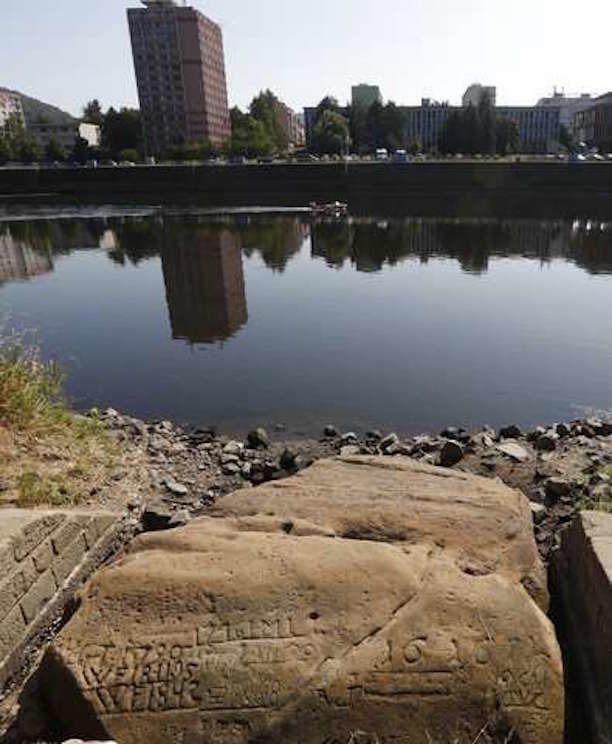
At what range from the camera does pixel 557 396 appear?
39.5ft

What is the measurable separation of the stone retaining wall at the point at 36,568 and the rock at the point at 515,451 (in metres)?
5.65

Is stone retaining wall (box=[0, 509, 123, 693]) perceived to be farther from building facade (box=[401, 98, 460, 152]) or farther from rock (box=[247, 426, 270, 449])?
building facade (box=[401, 98, 460, 152])

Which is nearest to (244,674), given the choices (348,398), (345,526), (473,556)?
(345,526)

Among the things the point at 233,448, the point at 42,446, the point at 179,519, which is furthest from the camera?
the point at 233,448

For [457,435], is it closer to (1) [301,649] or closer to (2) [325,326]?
(1) [301,649]

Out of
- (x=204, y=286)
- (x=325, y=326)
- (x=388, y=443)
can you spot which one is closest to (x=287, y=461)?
(x=388, y=443)

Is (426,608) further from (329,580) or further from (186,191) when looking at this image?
(186,191)

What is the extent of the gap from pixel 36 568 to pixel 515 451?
6.45m

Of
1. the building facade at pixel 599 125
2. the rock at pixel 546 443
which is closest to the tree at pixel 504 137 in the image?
the building facade at pixel 599 125

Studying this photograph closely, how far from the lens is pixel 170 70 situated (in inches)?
4906

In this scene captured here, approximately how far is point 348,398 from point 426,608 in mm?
8561

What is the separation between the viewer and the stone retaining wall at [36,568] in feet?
14.1

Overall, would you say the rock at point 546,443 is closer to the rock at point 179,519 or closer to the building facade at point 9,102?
the rock at point 179,519

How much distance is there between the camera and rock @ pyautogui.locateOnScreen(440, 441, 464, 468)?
862 cm
